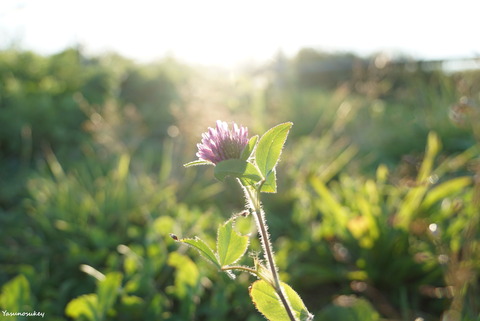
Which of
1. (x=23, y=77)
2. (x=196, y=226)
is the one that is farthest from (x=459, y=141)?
(x=23, y=77)

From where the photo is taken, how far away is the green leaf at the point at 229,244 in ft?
2.44

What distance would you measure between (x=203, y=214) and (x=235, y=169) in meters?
1.99

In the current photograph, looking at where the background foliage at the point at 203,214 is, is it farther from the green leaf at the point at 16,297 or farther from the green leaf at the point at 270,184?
the green leaf at the point at 270,184

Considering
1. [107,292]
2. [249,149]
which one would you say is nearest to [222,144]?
[249,149]

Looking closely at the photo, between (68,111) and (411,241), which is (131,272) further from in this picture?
(68,111)

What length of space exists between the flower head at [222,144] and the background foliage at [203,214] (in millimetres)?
604

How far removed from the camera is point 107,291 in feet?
5.00

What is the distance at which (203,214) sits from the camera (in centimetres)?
262

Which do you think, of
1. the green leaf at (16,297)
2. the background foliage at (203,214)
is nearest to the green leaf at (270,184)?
the background foliage at (203,214)

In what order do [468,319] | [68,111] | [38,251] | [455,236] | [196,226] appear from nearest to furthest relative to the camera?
1. [468,319]
2. [455,236]
3. [196,226]
4. [38,251]
5. [68,111]

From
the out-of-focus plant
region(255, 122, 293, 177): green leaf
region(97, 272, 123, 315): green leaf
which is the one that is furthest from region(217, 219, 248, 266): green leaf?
region(97, 272, 123, 315): green leaf

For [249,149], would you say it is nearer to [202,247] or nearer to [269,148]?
[269,148]

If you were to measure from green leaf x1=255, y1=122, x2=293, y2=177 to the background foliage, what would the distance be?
1.84 feet

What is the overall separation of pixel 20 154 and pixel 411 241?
3.46 m
